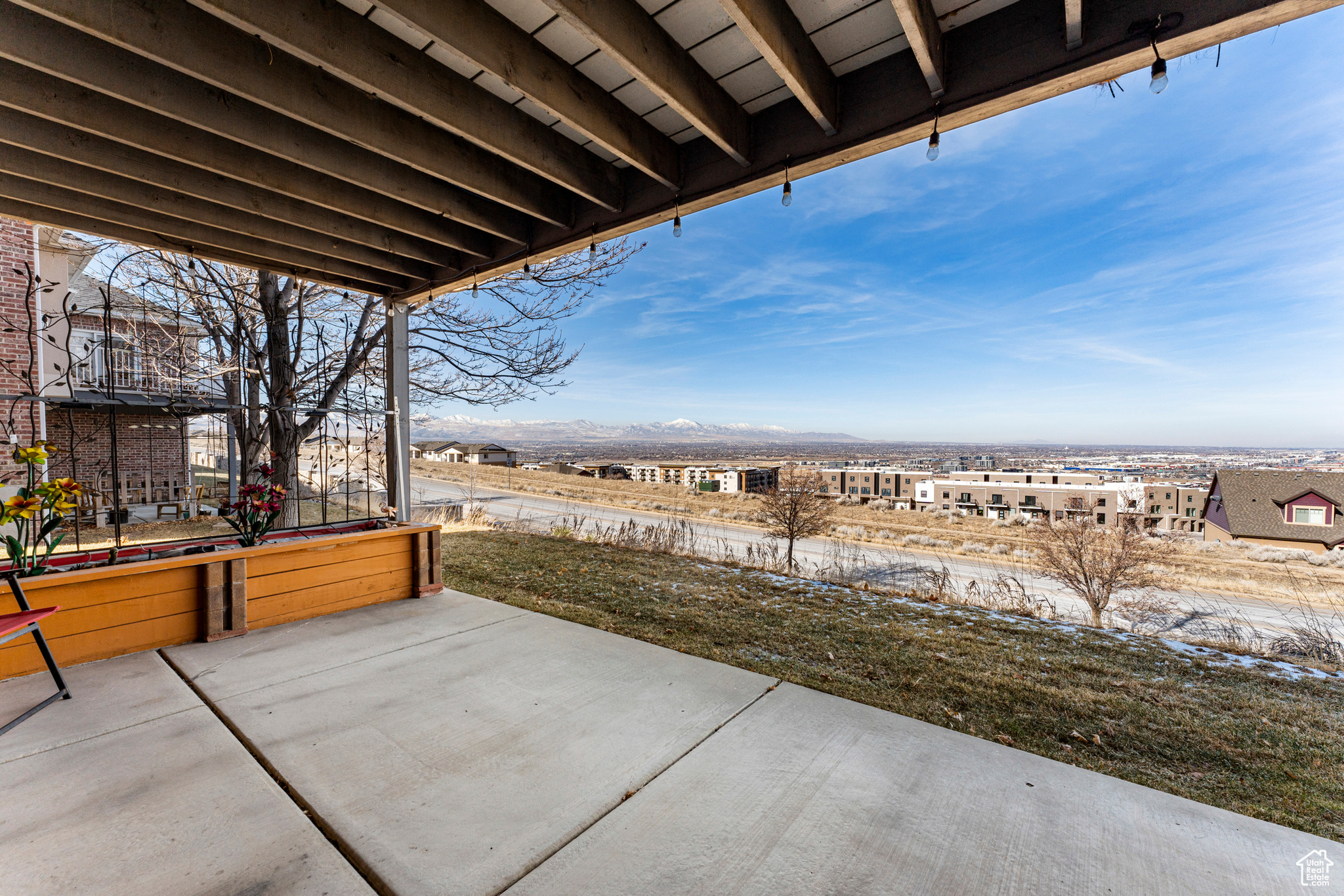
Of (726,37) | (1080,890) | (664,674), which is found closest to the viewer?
(1080,890)

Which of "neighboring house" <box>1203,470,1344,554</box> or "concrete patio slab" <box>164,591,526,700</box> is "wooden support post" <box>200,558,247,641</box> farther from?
"neighboring house" <box>1203,470,1344,554</box>

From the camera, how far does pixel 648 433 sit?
13625cm

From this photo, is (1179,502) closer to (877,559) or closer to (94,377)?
(877,559)

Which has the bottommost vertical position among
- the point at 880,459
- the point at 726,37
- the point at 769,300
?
the point at 880,459

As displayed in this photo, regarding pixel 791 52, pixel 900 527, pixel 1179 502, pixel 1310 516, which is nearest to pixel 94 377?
pixel 791 52

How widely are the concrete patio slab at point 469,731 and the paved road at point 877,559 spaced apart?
18.1ft

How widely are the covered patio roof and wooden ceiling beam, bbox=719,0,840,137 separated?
0.01 meters

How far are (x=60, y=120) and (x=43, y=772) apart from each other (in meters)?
2.95

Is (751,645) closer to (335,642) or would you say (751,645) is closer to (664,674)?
(664,674)

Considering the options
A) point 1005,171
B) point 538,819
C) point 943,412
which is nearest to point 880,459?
point 943,412

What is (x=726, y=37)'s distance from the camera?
232 cm

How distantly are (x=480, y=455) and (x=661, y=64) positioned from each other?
116ft

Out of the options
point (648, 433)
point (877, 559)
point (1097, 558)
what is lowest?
point (877, 559)

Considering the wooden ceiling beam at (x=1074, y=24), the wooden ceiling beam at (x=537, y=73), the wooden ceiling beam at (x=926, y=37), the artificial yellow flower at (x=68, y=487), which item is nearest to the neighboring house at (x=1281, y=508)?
the wooden ceiling beam at (x=1074, y=24)
